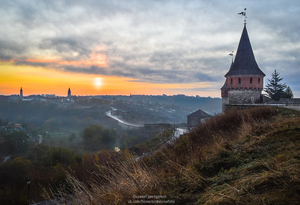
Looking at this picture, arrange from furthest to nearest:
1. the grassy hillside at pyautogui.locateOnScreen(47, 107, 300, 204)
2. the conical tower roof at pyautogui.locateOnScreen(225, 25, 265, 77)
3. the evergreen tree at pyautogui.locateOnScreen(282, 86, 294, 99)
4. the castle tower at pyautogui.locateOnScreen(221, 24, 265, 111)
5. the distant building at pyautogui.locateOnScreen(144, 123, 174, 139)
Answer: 1. the distant building at pyautogui.locateOnScreen(144, 123, 174, 139)
2. the evergreen tree at pyautogui.locateOnScreen(282, 86, 294, 99)
3. the conical tower roof at pyautogui.locateOnScreen(225, 25, 265, 77)
4. the castle tower at pyautogui.locateOnScreen(221, 24, 265, 111)
5. the grassy hillside at pyautogui.locateOnScreen(47, 107, 300, 204)

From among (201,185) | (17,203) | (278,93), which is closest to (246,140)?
(201,185)

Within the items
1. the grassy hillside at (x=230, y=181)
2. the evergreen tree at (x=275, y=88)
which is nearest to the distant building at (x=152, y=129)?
the evergreen tree at (x=275, y=88)

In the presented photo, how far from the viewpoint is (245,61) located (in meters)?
18.5

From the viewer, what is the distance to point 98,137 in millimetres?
44312

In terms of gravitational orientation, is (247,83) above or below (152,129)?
above

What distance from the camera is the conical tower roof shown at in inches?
709

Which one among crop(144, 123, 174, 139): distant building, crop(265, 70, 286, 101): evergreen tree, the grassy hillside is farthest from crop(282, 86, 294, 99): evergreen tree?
the grassy hillside

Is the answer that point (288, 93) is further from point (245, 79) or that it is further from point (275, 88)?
Result: point (245, 79)

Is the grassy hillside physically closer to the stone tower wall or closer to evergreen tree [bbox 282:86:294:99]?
the stone tower wall

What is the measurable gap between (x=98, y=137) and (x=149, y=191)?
43.3 meters

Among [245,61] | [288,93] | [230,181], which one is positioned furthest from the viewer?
[288,93]

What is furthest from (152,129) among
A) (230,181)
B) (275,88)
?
(230,181)

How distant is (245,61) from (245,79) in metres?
1.90

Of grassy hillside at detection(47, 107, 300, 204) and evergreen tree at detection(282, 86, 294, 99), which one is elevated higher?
evergreen tree at detection(282, 86, 294, 99)
